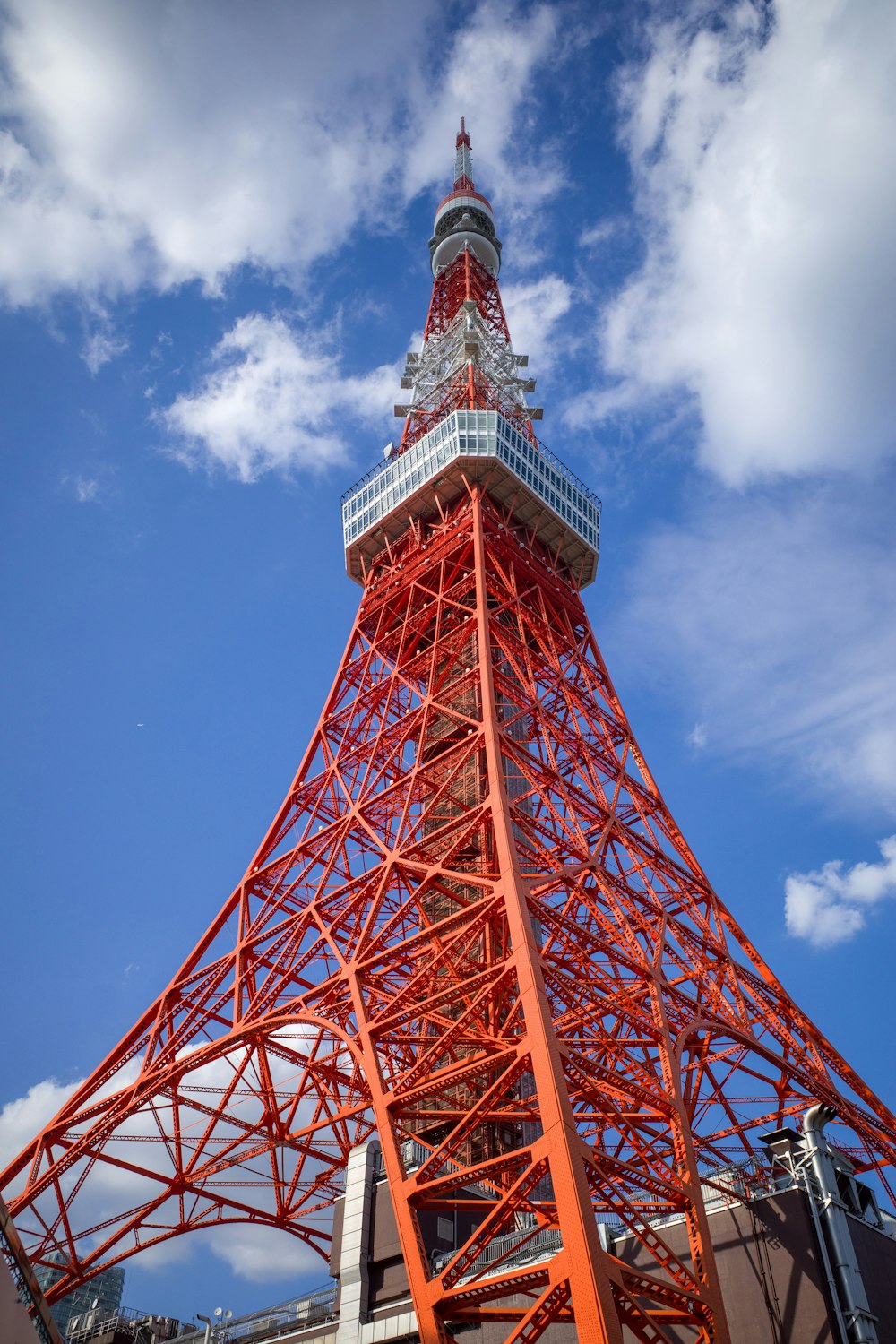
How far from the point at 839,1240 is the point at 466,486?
2073cm

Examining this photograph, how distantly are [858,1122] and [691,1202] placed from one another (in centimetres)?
853

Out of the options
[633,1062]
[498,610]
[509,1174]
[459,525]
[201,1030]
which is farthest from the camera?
[459,525]

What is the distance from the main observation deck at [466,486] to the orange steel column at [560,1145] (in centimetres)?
1488

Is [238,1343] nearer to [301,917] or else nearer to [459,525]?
[301,917]

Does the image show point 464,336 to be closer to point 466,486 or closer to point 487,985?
point 466,486

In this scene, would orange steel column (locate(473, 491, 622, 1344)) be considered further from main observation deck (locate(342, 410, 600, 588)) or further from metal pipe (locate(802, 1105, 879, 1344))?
main observation deck (locate(342, 410, 600, 588))

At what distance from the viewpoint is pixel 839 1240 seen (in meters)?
15.9

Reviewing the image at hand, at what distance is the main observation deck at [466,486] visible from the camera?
31.0 metres

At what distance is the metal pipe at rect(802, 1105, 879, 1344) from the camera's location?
49.0 ft

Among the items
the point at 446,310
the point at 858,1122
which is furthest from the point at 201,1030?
the point at 446,310

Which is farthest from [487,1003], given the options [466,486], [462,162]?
[462,162]

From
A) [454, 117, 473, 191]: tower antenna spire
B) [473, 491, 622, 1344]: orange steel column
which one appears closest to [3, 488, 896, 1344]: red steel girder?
[473, 491, 622, 1344]: orange steel column

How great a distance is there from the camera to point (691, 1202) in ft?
48.4

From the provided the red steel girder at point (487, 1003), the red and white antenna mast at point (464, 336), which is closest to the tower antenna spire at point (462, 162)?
the red and white antenna mast at point (464, 336)
